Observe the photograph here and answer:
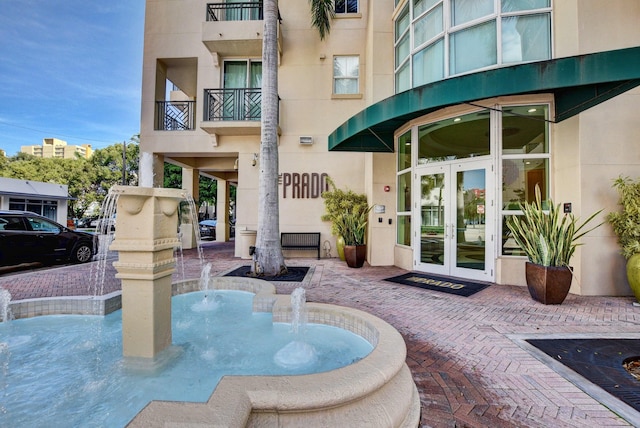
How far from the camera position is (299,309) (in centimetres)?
383

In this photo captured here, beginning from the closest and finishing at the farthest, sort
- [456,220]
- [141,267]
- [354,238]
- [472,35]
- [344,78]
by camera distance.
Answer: [141,267] → [472,35] → [456,220] → [354,238] → [344,78]

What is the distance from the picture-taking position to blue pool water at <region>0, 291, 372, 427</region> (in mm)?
2324

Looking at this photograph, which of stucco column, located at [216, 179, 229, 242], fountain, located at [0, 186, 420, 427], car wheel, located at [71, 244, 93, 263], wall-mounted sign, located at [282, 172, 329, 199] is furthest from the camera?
stucco column, located at [216, 179, 229, 242]

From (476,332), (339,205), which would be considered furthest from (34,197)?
(476,332)

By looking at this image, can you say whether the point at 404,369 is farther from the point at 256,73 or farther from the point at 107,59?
the point at 107,59

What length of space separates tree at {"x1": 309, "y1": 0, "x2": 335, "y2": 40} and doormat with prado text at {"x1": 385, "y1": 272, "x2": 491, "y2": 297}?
8.27 m

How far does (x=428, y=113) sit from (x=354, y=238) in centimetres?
378

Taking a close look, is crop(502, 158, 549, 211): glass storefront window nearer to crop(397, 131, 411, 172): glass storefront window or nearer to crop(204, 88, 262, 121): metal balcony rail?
crop(397, 131, 411, 172): glass storefront window

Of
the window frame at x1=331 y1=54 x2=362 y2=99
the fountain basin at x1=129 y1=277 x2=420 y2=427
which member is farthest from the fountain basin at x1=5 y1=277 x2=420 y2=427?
the window frame at x1=331 y1=54 x2=362 y2=99

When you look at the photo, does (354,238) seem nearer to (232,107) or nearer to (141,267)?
(141,267)

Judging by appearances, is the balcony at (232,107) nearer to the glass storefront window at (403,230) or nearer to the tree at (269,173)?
the tree at (269,173)

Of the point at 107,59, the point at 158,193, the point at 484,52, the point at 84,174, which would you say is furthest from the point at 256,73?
the point at 84,174

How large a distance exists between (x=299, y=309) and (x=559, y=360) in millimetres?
2870

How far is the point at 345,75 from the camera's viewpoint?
10328mm
